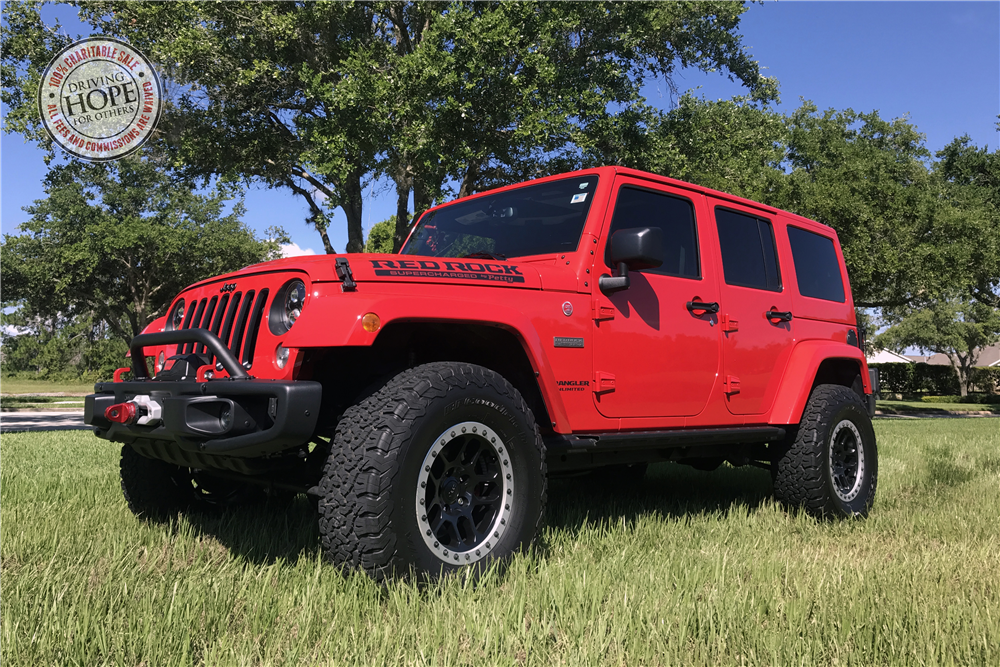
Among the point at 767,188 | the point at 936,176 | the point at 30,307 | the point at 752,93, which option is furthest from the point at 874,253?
the point at 30,307

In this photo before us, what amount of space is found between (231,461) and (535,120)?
29.2ft

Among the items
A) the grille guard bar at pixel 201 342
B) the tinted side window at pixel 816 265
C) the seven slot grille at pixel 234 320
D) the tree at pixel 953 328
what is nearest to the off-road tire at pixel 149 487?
the grille guard bar at pixel 201 342

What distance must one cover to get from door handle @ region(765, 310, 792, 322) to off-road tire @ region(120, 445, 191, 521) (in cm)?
384

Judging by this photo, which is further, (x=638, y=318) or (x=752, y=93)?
(x=752, y=93)

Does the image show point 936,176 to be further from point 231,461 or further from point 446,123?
point 231,461

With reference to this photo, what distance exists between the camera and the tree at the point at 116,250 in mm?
25172

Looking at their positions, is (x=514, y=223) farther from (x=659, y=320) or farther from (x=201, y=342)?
(x=201, y=342)

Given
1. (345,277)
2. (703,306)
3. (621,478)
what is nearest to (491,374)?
(345,277)

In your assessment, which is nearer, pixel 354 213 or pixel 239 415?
pixel 239 415

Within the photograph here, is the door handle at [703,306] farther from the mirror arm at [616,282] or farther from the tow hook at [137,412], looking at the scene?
the tow hook at [137,412]

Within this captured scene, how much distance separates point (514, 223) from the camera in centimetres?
423

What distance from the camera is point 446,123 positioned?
10898 mm

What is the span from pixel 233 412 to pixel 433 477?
848mm

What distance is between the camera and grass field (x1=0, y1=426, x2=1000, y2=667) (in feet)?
7.77
